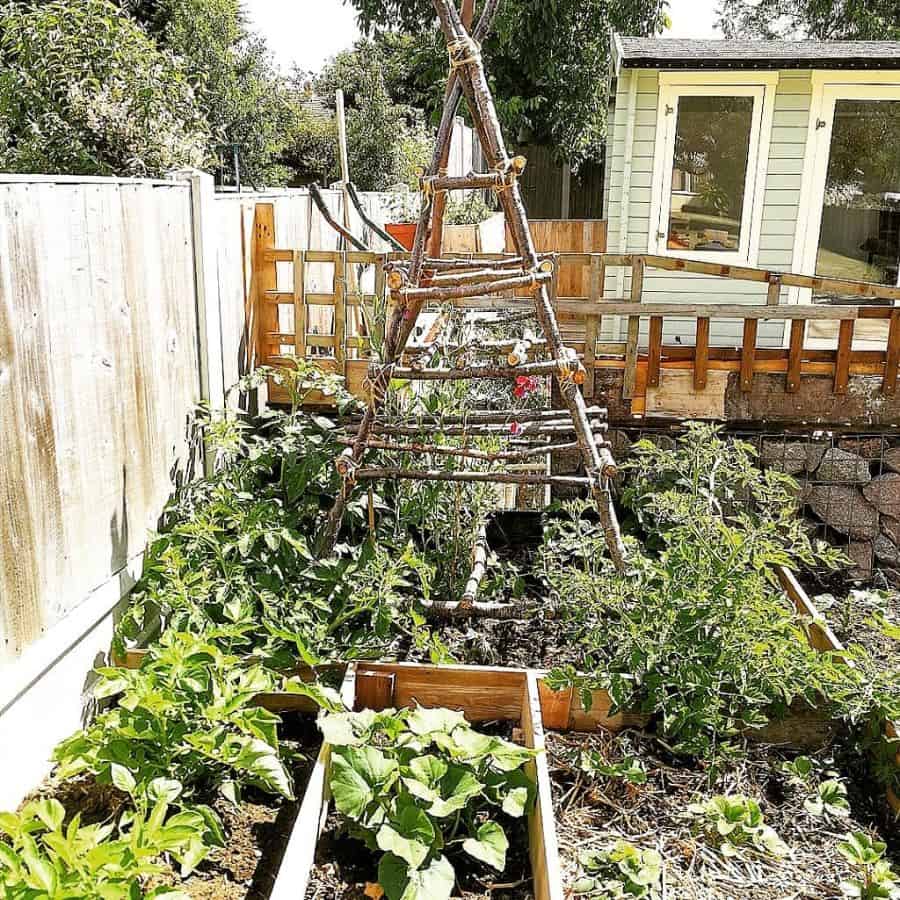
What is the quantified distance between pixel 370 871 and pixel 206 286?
7.86 ft

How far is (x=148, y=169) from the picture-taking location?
7648 millimetres

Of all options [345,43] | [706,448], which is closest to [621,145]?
[706,448]

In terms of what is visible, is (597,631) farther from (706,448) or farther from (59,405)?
(59,405)

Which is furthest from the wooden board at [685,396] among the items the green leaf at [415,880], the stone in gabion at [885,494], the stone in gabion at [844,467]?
the green leaf at [415,880]

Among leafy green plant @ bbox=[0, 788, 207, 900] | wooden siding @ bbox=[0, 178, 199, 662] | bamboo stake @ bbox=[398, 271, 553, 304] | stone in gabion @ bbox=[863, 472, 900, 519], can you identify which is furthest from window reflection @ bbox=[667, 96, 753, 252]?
leafy green plant @ bbox=[0, 788, 207, 900]

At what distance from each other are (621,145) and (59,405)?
5.16 m

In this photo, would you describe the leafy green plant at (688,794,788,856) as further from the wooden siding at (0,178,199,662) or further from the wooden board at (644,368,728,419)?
the wooden board at (644,368,728,419)

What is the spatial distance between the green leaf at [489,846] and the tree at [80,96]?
21.9 ft

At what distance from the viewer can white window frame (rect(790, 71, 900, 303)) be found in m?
6.32

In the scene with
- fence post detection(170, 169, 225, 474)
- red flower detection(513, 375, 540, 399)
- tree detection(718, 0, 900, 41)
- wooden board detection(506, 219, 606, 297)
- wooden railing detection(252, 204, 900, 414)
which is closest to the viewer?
fence post detection(170, 169, 225, 474)

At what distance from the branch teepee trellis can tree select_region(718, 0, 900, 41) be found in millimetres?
19402

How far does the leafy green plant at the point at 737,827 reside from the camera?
92.7 inches

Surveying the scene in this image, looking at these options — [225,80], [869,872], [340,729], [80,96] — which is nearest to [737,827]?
[869,872]

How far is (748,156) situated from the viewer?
655 centimetres
